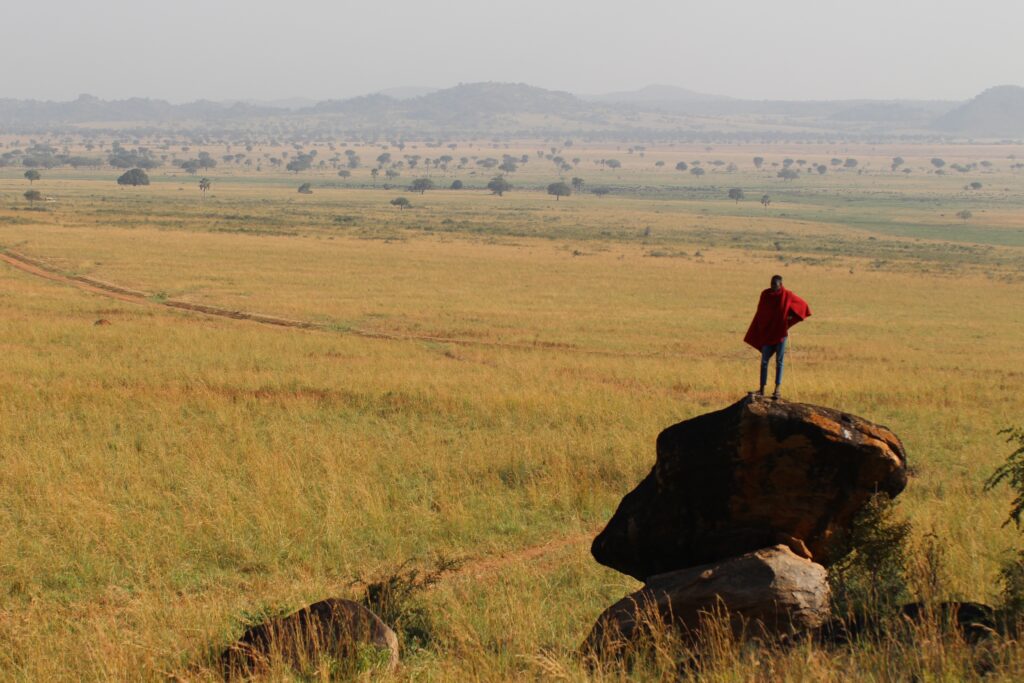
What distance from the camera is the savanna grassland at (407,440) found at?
9195 millimetres

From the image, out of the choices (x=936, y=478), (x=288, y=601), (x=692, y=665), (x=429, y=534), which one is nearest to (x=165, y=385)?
(x=429, y=534)

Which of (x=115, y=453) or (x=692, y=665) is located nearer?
(x=692, y=665)

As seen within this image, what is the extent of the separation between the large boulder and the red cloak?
8.27 feet

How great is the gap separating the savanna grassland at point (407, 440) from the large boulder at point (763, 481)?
50.2 inches

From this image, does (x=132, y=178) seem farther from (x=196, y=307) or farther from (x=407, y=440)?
(x=407, y=440)

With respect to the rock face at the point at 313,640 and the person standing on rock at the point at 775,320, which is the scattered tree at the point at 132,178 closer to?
the person standing on rock at the point at 775,320

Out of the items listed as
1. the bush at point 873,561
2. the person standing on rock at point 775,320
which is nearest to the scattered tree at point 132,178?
the person standing on rock at point 775,320

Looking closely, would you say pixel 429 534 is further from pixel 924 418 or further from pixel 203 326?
pixel 203 326

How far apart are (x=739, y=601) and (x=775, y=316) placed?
4.59m

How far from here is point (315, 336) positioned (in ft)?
108

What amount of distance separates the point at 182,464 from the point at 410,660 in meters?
8.52

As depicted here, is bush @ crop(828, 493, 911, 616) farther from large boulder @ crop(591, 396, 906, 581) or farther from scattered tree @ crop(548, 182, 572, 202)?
scattered tree @ crop(548, 182, 572, 202)

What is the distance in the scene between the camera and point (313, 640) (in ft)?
25.7

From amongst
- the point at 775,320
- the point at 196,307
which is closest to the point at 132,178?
the point at 196,307
